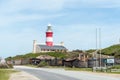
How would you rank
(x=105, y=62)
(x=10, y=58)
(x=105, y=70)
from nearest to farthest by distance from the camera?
(x=105, y=70) < (x=105, y=62) < (x=10, y=58)

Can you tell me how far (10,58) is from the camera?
136 metres

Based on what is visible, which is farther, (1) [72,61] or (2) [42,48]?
(2) [42,48]

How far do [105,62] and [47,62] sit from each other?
94.9 ft

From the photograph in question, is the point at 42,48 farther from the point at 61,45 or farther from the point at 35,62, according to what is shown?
the point at 35,62

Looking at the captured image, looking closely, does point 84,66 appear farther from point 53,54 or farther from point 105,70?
point 53,54

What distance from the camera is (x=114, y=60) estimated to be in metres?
76.2

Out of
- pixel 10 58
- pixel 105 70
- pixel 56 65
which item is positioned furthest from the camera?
pixel 10 58

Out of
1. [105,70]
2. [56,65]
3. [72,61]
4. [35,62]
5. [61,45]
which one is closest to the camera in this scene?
[105,70]

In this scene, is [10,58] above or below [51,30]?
below

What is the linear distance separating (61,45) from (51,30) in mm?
13718

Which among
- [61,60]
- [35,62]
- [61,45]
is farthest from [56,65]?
[61,45]

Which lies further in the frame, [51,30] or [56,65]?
[51,30]

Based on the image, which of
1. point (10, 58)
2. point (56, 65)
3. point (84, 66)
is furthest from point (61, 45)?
point (84, 66)

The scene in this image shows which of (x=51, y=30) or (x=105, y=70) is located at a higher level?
(x=51, y=30)
